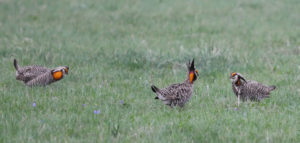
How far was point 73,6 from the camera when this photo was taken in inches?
742

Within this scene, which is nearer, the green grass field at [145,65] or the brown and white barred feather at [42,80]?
the green grass field at [145,65]

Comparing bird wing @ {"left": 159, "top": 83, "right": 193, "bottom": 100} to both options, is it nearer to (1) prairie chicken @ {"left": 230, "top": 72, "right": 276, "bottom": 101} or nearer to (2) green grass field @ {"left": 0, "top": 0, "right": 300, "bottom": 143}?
(2) green grass field @ {"left": 0, "top": 0, "right": 300, "bottom": 143}

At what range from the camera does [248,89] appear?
806cm

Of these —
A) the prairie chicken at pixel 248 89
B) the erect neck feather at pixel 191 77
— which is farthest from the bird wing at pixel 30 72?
the prairie chicken at pixel 248 89

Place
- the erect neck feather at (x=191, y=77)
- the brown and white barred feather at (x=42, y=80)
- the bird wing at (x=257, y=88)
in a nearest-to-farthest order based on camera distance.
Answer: the erect neck feather at (x=191, y=77) < the bird wing at (x=257, y=88) < the brown and white barred feather at (x=42, y=80)

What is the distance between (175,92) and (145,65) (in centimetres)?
313

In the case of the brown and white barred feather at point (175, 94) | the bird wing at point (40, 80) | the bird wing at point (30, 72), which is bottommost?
the brown and white barred feather at point (175, 94)

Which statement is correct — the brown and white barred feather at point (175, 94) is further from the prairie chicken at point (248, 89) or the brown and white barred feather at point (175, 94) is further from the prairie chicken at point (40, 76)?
the prairie chicken at point (40, 76)

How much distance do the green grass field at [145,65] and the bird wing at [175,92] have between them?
24 centimetres

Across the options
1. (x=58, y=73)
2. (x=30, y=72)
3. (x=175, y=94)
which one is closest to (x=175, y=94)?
(x=175, y=94)

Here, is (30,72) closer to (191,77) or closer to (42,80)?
(42,80)

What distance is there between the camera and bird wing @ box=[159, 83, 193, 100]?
7305 millimetres

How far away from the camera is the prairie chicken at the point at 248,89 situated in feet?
26.2

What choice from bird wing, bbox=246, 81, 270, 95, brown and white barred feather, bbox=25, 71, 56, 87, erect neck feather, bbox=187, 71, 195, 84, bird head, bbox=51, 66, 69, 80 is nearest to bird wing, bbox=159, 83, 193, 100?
erect neck feather, bbox=187, 71, 195, 84
